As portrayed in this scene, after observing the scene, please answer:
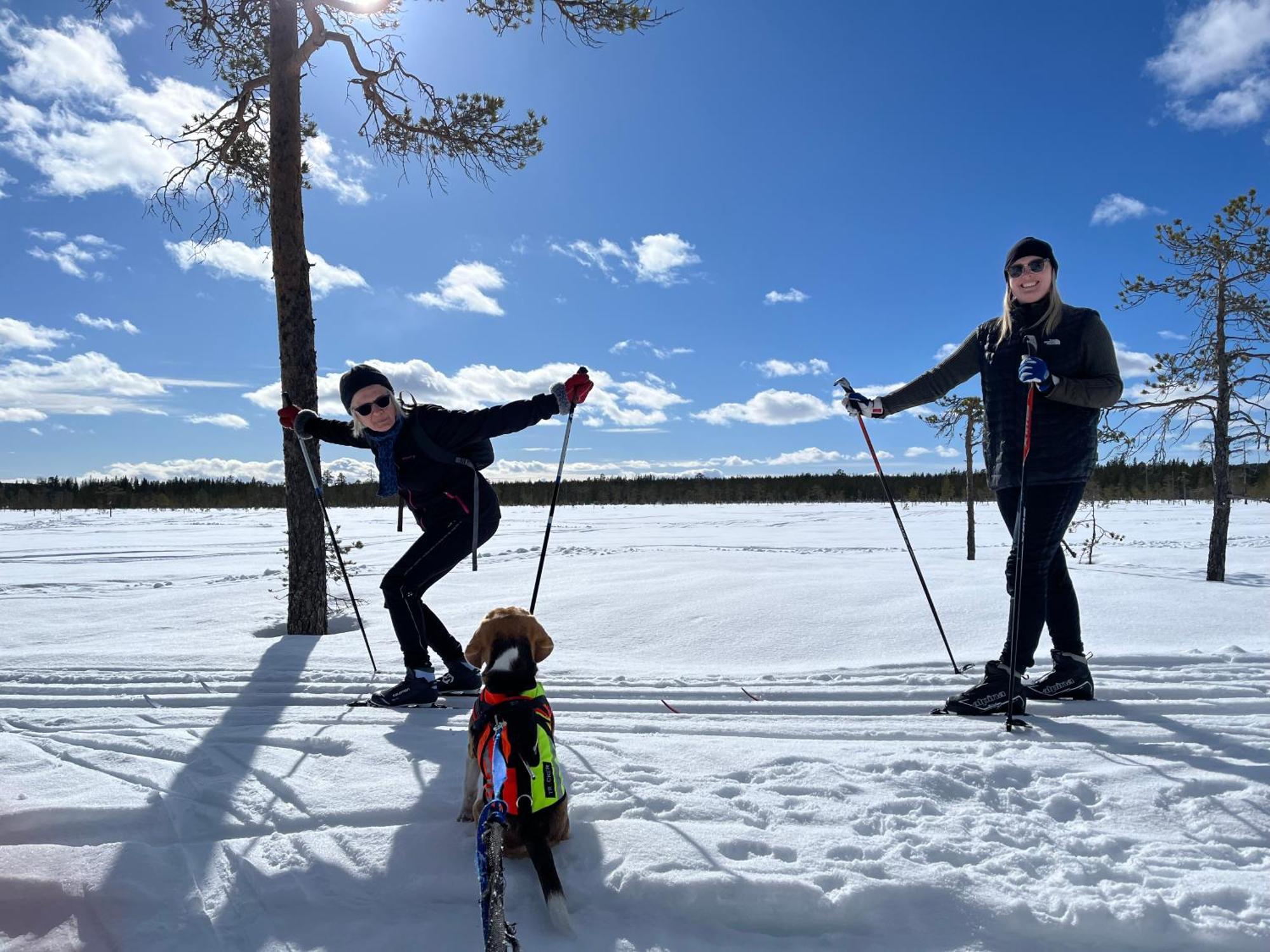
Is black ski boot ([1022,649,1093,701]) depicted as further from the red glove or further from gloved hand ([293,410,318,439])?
gloved hand ([293,410,318,439])

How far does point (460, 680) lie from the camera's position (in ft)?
12.9

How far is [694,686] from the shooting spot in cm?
395

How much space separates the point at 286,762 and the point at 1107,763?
3343mm

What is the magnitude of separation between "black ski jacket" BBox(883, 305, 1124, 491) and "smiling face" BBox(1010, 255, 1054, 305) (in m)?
0.14

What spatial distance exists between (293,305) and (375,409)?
2.79 metres

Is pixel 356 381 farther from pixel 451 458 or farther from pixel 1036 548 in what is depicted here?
pixel 1036 548

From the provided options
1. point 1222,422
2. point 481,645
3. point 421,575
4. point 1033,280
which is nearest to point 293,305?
point 421,575

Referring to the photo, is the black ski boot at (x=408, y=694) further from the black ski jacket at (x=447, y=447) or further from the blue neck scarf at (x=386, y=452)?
the blue neck scarf at (x=386, y=452)

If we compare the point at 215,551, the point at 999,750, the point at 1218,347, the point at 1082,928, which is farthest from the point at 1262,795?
the point at 215,551

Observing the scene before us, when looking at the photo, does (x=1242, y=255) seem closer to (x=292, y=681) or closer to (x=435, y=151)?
(x=435, y=151)

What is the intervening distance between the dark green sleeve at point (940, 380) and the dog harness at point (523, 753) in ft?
8.80

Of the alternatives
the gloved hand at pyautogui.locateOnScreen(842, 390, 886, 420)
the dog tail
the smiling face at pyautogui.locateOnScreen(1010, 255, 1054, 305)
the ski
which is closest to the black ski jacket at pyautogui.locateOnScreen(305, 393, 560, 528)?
the ski

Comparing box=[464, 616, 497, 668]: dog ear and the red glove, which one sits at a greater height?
the red glove

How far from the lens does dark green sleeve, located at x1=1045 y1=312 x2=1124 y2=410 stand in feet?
10.5
